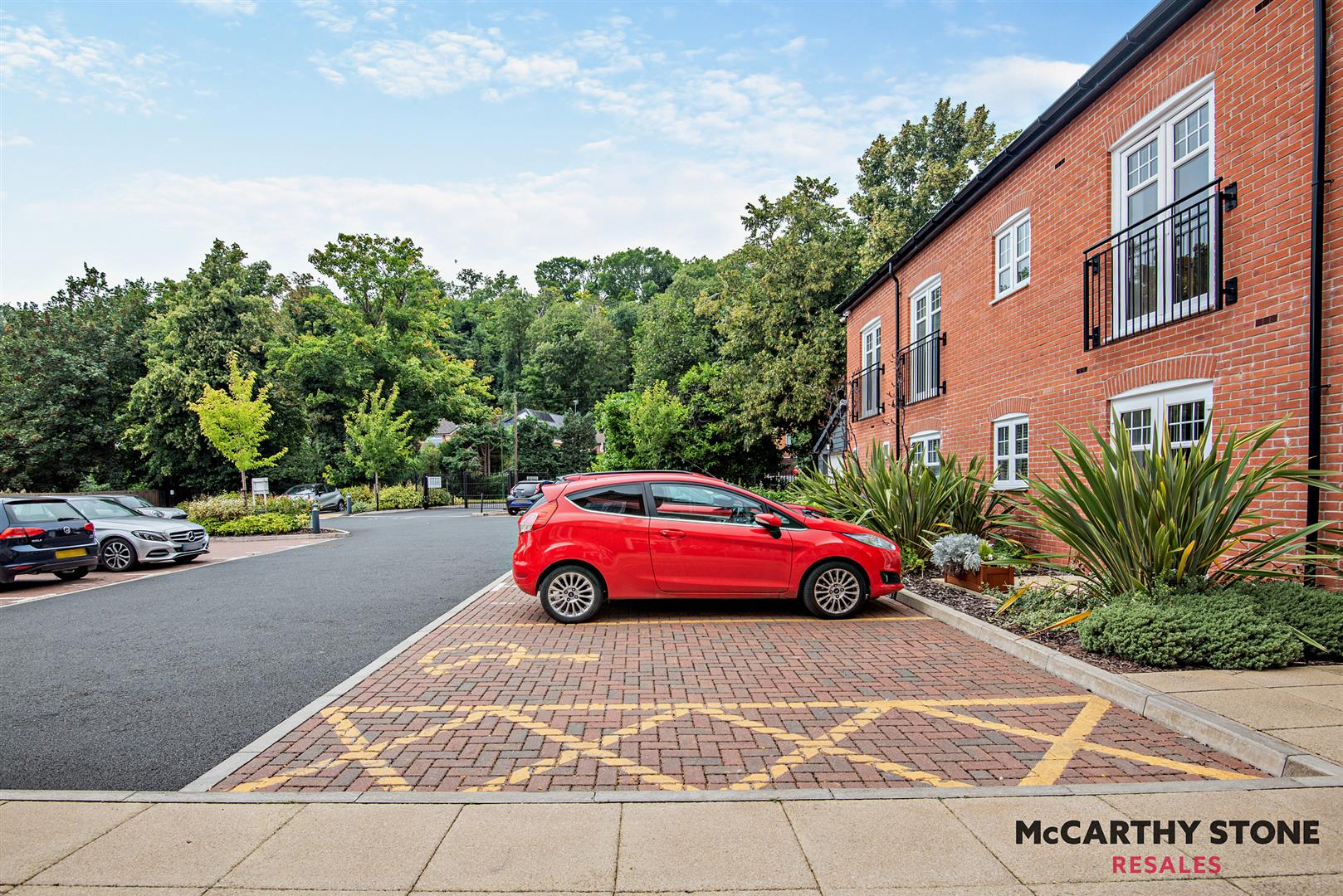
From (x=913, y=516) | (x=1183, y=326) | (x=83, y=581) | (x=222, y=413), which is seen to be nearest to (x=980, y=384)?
(x=913, y=516)

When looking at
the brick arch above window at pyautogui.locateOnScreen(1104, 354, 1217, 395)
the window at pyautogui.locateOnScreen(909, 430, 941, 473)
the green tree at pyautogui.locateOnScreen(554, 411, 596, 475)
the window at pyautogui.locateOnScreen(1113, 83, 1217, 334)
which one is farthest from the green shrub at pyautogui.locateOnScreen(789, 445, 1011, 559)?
the green tree at pyautogui.locateOnScreen(554, 411, 596, 475)

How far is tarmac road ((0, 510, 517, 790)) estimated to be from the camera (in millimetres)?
4551

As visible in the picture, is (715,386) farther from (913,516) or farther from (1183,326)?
(1183,326)

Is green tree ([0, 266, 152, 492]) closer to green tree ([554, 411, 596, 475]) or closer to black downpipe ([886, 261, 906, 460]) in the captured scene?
green tree ([554, 411, 596, 475])

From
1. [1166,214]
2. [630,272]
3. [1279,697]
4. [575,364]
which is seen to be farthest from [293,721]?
[630,272]

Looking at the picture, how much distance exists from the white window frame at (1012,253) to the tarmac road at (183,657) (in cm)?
970

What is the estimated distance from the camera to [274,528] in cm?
2373

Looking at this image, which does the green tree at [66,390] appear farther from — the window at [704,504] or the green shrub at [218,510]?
the window at [704,504]

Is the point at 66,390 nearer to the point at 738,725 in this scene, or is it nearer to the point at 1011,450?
the point at 1011,450

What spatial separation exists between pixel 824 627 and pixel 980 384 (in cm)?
706

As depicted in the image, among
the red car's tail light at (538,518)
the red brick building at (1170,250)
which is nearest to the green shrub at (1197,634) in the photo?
the red brick building at (1170,250)

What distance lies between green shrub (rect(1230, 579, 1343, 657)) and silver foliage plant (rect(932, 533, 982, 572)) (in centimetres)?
311

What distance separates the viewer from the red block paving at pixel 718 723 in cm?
403

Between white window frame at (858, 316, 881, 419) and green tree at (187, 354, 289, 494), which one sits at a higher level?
white window frame at (858, 316, 881, 419)
